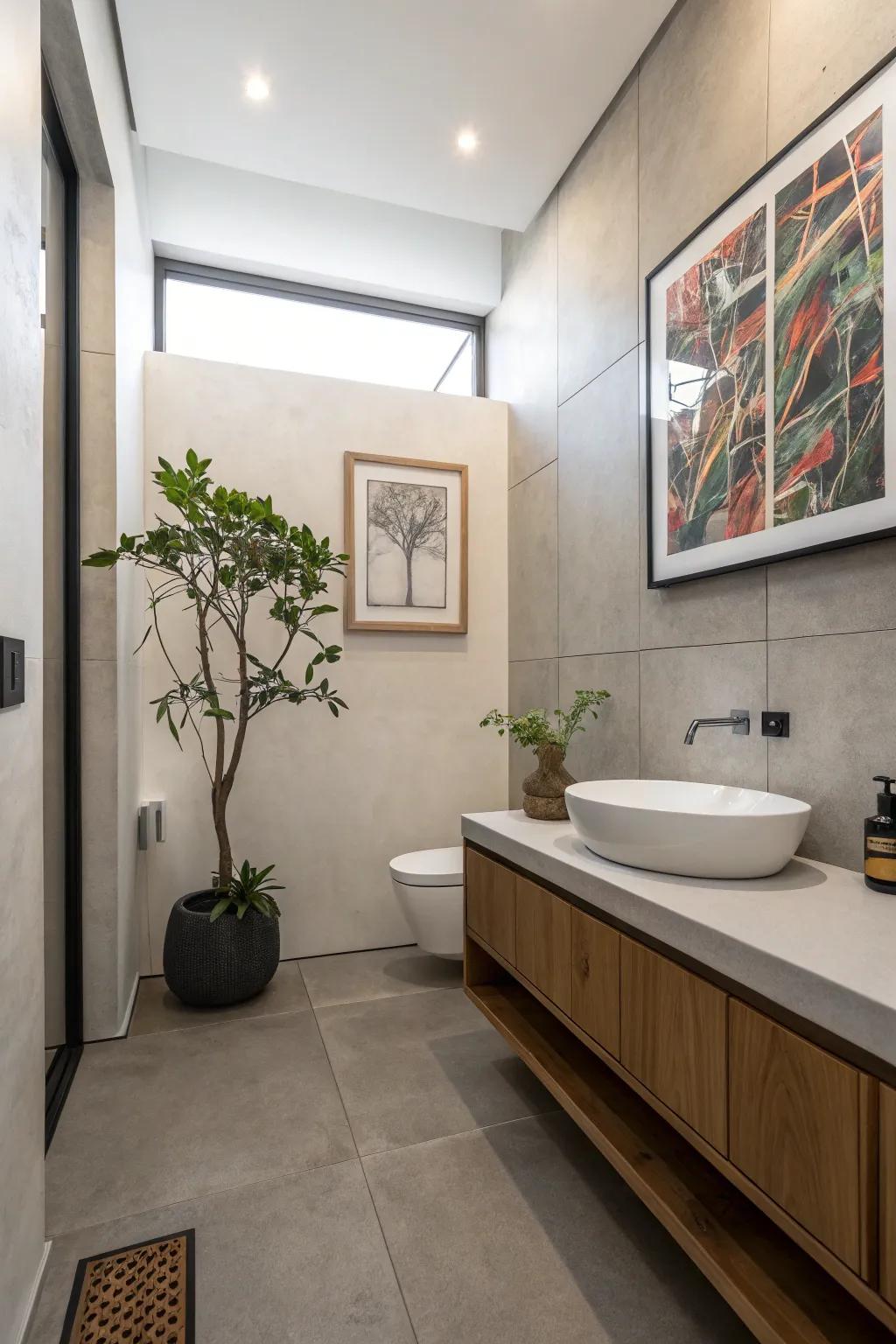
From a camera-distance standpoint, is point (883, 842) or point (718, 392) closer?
point (883, 842)

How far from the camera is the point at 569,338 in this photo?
2615mm

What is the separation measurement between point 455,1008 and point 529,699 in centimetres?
119

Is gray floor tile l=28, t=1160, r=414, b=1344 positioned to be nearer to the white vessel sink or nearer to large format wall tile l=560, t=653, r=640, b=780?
the white vessel sink

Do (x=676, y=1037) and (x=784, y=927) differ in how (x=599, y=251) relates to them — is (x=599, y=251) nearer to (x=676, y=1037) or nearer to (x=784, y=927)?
(x=784, y=927)

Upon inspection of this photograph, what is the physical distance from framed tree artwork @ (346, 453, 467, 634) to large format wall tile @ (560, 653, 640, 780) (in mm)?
731

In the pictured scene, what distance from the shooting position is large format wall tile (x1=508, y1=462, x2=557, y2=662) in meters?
2.76

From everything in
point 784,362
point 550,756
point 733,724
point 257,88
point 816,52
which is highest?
point 257,88

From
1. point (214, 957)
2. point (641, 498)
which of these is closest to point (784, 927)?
point (641, 498)

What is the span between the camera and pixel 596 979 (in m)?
1.41

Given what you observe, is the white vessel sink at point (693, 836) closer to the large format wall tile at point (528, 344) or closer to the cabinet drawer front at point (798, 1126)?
the cabinet drawer front at point (798, 1126)

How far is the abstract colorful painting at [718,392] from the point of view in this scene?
1686 mm

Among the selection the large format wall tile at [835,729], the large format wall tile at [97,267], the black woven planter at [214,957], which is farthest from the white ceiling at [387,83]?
the black woven planter at [214,957]

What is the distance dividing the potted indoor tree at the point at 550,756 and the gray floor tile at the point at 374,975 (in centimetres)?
89

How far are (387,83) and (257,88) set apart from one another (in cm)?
41
